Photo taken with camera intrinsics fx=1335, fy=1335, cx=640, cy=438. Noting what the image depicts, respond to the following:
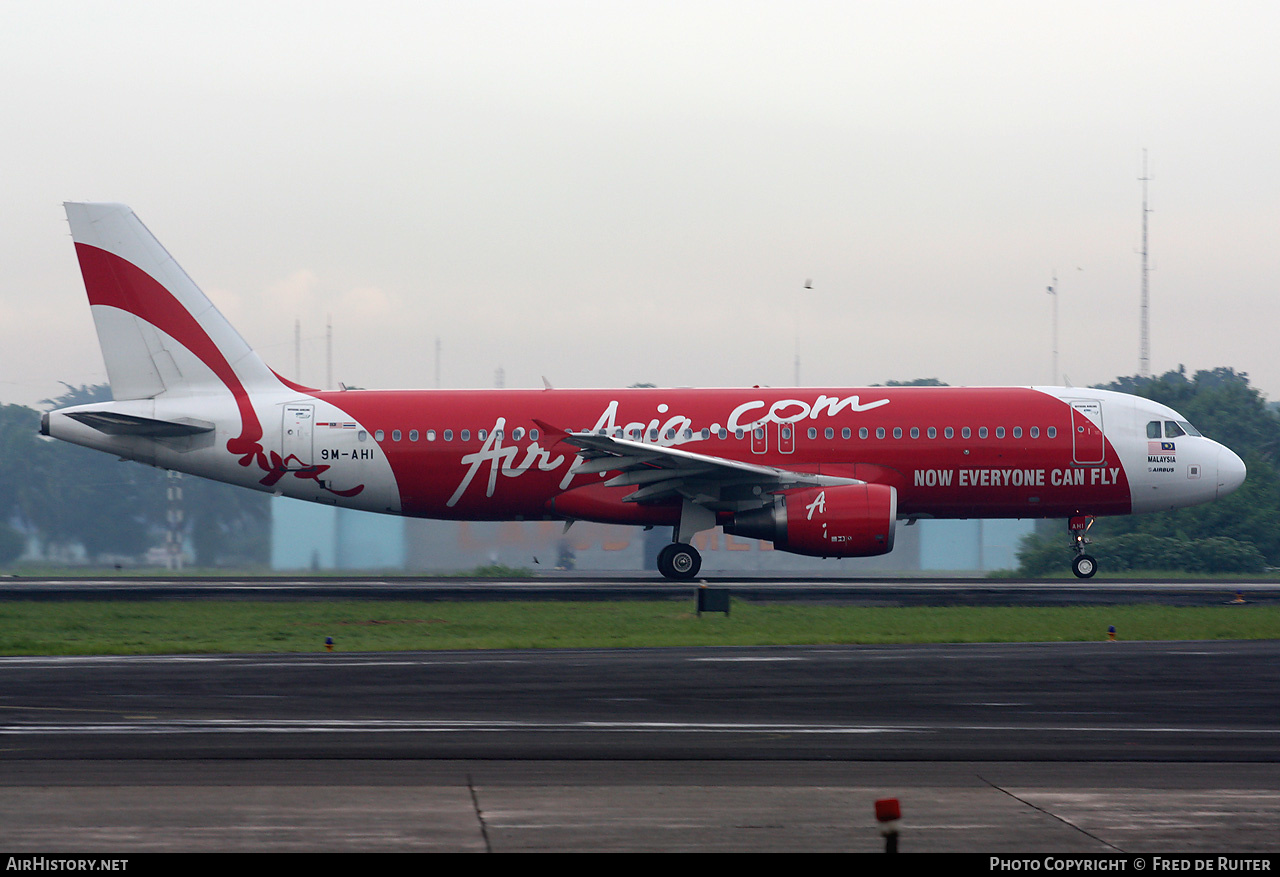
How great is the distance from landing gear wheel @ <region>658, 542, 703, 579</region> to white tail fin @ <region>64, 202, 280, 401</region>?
37.5 ft

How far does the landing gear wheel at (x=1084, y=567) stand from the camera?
33.4m

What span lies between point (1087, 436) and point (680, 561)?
1011 centimetres

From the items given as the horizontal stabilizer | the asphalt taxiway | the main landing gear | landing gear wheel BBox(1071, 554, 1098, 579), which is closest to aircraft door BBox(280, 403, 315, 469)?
the horizontal stabilizer

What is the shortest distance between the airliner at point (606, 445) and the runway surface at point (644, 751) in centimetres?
1221

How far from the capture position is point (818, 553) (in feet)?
100.0

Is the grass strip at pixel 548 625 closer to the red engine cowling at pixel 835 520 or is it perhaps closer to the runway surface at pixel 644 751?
the runway surface at pixel 644 751

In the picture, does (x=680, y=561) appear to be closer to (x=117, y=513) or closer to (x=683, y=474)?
(x=683, y=474)

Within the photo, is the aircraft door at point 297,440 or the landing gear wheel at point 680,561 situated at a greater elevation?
the aircraft door at point 297,440

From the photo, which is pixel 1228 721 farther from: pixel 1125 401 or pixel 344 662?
pixel 1125 401

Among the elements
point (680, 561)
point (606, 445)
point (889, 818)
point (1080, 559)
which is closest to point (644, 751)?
point (889, 818)

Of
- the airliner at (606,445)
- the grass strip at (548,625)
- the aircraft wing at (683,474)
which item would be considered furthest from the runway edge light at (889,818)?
the airliner at (606,445)

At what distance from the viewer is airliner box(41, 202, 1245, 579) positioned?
31.4 meters

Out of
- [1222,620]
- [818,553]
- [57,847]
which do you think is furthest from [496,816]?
[818,553]

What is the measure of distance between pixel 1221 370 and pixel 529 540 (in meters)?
67.3
